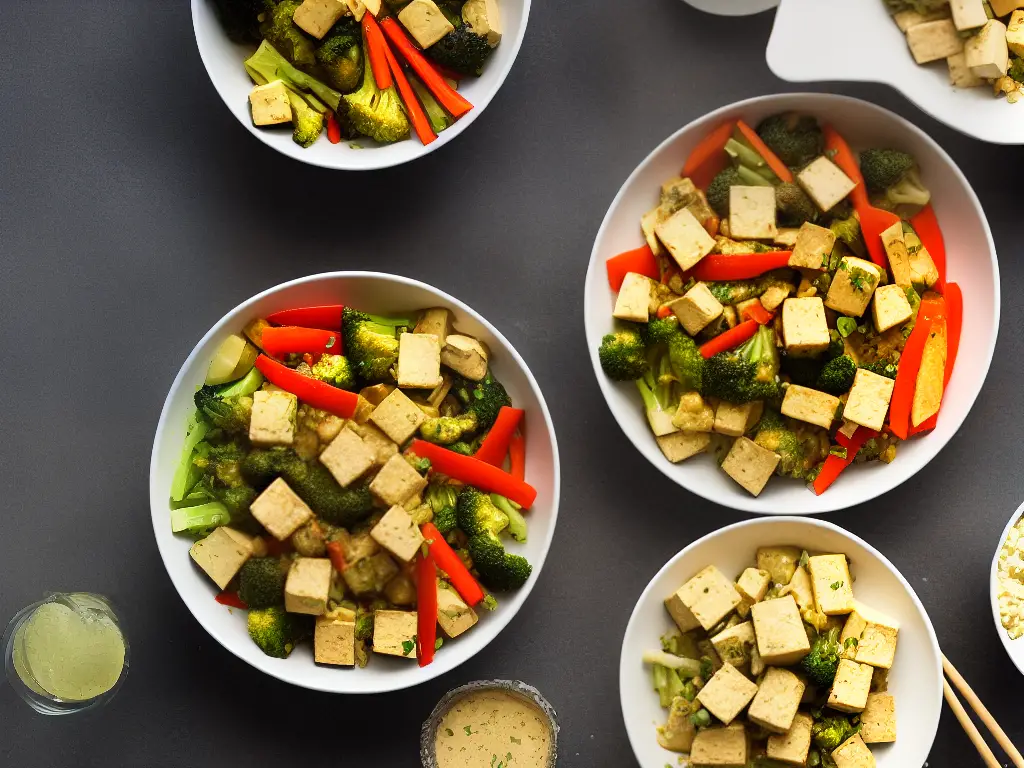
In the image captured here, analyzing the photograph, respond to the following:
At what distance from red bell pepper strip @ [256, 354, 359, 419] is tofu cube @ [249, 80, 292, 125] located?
756 mm

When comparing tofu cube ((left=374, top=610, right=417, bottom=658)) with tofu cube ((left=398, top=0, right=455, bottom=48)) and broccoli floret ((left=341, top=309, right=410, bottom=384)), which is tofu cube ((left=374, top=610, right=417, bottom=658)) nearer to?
broccoli floret ((left=341, top=309, right=410, bottom=384))

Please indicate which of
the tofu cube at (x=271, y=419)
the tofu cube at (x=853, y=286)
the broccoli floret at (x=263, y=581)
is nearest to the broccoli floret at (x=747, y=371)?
the tofu cube at (x=853, y=286)

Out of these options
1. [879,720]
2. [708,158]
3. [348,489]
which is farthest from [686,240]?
[879,720]

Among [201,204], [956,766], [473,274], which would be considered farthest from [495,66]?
[956,766]

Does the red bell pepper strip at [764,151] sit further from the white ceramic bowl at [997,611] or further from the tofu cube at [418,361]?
the white ceramic bowl at [997,611]

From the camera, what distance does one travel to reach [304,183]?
10.1 feet

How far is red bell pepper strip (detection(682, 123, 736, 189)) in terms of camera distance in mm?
2801

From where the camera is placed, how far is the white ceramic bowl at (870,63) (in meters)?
2.68

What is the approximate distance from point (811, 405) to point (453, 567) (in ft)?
4.09

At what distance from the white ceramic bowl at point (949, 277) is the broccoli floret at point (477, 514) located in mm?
498

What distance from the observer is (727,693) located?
8.80 ft

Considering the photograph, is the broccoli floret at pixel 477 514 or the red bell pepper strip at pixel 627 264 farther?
the red bell pepper strip at pixel 627 264

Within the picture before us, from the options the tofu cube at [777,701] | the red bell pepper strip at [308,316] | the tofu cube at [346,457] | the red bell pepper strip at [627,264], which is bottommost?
the tofu cube at [777,701]

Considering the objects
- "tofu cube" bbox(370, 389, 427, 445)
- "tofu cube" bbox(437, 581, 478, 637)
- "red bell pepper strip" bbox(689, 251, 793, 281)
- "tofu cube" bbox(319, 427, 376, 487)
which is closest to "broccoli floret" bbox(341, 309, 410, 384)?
"tofu cube" bbox(370, 389, 427, 445)
